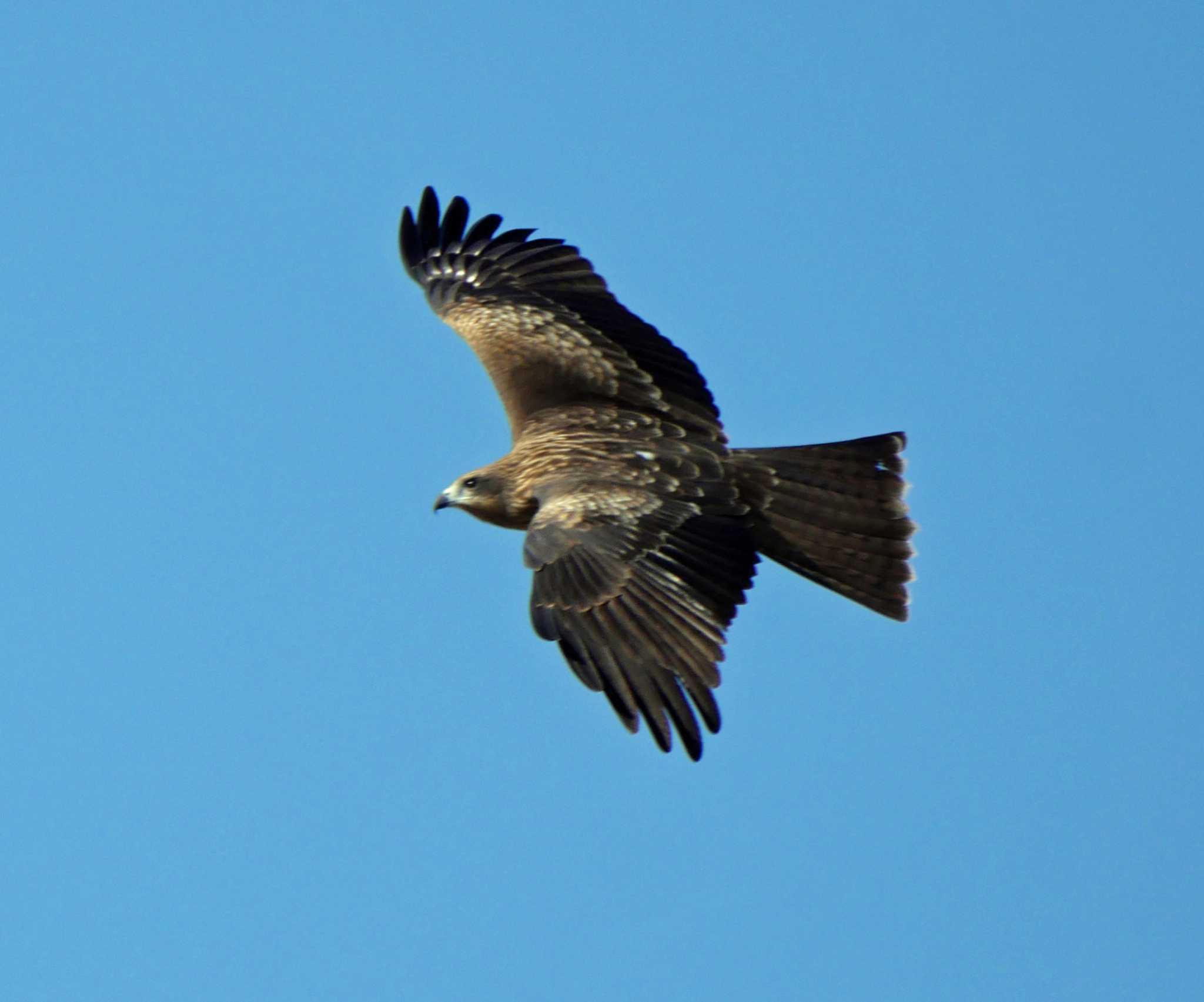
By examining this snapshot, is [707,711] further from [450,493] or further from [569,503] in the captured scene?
[450,493]

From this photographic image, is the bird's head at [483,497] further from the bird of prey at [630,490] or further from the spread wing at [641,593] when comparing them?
the spread wing at [641,593]

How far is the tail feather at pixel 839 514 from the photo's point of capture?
10.5 m

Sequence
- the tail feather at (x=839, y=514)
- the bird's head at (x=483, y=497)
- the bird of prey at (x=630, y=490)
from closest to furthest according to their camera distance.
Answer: the bird of prey at (x=630, y=490) < the tail feather at (x=839, y=514) < the bird's head at (x=483, y=497)

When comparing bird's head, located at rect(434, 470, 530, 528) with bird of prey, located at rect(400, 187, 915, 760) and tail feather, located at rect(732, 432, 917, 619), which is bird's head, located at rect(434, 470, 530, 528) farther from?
tail feather, located at rect(732, 432, 917, 619)

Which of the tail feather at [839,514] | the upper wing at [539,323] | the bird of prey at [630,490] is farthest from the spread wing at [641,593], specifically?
the upper wing at [539,323]

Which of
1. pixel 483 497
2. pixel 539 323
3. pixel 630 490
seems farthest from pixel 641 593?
pixel 539 323

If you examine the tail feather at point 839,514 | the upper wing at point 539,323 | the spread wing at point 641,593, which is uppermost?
the upper wing at point 539,323

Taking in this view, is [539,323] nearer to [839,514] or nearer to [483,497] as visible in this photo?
[483,497]

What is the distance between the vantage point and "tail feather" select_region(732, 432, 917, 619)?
10508mm

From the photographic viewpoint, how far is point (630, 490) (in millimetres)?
10070

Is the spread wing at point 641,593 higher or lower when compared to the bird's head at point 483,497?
lower

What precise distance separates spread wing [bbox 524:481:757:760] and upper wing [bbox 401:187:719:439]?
1219mm

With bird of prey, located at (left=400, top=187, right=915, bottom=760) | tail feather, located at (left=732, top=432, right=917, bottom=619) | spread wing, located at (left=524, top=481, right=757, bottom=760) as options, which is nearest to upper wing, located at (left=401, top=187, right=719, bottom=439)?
bird of prey, located at (left=400, top=187, right=915, bottom=760)

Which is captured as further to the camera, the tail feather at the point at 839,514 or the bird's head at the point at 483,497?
the bird's head at the point at 483,497
